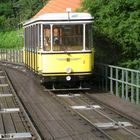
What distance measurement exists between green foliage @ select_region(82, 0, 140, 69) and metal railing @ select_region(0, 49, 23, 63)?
25.0 metres

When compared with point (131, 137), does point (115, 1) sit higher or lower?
higher

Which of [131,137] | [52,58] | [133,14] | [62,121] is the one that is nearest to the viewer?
[131,137]

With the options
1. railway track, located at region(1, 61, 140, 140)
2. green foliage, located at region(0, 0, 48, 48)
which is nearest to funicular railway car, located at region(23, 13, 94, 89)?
railway track, located at region(1, 61, 140, 140)

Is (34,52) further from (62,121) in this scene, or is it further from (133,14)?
(62,121)

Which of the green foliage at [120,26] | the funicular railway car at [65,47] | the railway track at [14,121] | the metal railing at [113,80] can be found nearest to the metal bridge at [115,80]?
the metal railing at [113,80]

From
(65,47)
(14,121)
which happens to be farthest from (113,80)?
(14,121)

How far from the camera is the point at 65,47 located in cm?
2102

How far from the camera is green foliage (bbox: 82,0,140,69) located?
24.9 meters

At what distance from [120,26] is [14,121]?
11.5 meters

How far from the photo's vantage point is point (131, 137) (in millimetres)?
12281

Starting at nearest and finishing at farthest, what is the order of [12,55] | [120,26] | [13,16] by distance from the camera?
1. [120,26]
2. [12,55]
3. [13,16]

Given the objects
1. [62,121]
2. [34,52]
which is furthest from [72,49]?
[62,121]

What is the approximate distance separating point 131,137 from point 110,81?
9213 millimetres

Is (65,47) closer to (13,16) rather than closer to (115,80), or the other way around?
(115,80)
